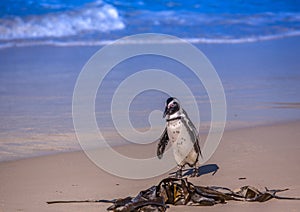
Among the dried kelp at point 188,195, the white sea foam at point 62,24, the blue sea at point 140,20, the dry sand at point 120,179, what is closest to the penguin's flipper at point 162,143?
the dry sand at point 120,179

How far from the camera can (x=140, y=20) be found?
738 inches

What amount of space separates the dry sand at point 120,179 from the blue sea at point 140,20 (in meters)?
9.12

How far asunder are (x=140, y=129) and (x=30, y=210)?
2580mm

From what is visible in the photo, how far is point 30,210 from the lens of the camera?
4.48m

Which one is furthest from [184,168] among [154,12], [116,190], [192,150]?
[154,12]

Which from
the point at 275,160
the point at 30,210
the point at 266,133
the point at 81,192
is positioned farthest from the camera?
the point at 266,133

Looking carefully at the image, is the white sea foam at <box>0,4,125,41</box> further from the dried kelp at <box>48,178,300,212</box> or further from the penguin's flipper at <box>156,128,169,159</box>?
the dried kelp at <box>48,178,300,212</box>

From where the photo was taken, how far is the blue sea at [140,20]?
52.2ft

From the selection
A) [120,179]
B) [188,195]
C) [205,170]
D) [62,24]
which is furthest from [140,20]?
[188,195]

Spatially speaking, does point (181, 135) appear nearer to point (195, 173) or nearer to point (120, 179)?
point (195, 173)

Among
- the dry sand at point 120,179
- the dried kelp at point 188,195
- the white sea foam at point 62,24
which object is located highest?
the white sea foam at point 62,24

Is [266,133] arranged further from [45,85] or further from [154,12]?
[154,12]

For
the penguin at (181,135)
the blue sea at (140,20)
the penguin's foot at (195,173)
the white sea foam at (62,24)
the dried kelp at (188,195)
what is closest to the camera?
the dried kelp at (188,195)

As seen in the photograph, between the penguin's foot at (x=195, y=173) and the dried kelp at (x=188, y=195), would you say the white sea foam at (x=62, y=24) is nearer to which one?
the penguin's foot at (x=195, y=173)
